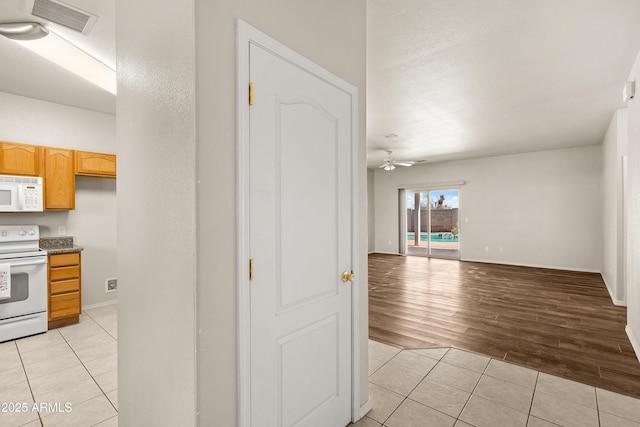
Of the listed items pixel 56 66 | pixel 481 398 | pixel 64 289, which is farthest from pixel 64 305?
pixel 481 398

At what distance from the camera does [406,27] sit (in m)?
2.46

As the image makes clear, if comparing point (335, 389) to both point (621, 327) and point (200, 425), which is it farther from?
point (621, 327)

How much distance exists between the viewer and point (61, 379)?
2.60 meters

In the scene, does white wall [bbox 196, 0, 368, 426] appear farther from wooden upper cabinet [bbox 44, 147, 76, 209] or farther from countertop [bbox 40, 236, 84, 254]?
wooden upper cabinet [bbox 44, 147, 76, 209]

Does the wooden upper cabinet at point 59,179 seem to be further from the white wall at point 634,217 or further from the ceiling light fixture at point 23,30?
the white wall at point 634,217

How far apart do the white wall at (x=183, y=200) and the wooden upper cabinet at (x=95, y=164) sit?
10.2 ft

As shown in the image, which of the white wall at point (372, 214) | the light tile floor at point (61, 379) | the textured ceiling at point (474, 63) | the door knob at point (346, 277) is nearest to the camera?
the door knob at point (346, 277)

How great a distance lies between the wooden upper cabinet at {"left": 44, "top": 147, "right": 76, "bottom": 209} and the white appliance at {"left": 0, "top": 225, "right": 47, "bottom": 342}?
41cm

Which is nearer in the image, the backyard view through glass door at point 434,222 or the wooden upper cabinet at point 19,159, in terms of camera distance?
the wooden upper cabinet at point 19,159

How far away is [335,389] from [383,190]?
8864 mm

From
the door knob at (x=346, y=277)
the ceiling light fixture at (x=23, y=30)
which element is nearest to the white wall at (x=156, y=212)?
the door knob at (x=346, y=277)

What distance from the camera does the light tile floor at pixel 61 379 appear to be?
7.09 feet

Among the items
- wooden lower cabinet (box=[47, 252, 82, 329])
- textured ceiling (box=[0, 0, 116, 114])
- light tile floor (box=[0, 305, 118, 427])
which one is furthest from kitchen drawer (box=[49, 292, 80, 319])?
textured ceiling (box=[0, 0, 116, 114])

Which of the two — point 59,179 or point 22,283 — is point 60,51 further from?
point 22,283
